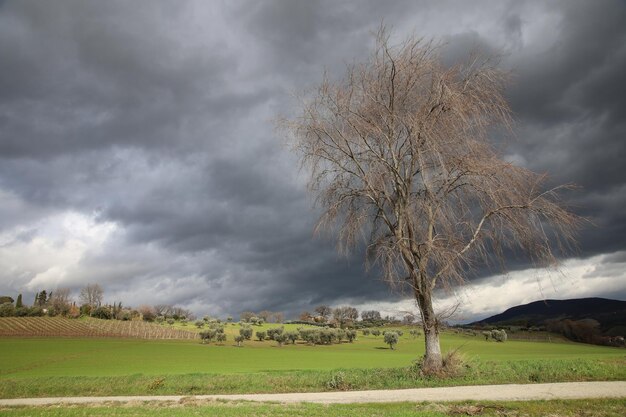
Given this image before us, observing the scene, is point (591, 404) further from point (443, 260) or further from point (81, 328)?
point (81, 328)

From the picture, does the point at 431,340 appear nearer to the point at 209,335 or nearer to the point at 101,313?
the point at 209,335

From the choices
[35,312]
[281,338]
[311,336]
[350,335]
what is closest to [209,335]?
[281,338]

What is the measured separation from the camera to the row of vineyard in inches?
2873

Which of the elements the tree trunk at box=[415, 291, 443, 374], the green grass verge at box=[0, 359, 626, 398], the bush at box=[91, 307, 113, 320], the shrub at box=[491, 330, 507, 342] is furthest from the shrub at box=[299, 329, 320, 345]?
the tree trunk at box=[415, 291, 443, 374]

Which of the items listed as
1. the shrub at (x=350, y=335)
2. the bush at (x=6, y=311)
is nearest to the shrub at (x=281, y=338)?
the shrub at (x=350, y=335)

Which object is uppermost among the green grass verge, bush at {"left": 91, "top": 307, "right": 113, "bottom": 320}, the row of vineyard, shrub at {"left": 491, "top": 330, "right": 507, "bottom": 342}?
bush at {"left": 91, "top": 307, "right": 113, "bottom": 320}

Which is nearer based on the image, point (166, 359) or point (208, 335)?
point (166, 359)

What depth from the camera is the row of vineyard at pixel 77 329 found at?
7296cm

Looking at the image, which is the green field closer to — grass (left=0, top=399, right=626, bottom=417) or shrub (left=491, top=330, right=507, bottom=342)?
grass (left=0, top=399, right=626, bottom=417)

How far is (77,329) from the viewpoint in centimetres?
7794

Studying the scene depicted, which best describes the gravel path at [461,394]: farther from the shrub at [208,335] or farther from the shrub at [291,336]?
the shrub at [291,336]

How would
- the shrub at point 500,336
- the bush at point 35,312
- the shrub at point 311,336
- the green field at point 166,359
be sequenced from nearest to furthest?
the green field at point 166,359 < the shrub at point 311,336 < the shrub at point 500,336 < the bush at point 35,312

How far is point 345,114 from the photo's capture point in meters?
21.4

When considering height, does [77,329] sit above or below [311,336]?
above
